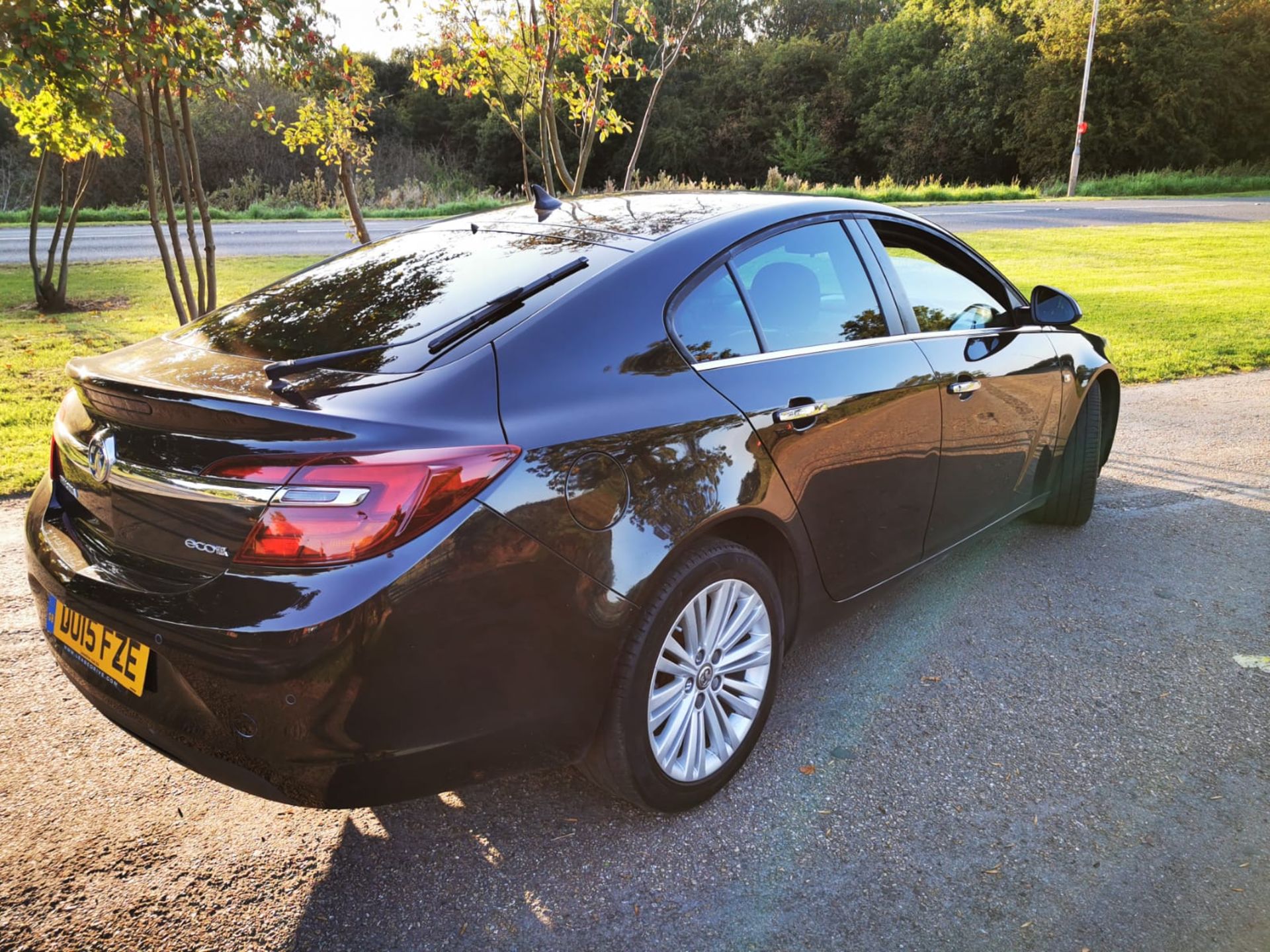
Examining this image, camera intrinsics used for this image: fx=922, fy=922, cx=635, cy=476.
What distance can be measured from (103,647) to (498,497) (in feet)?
3.36

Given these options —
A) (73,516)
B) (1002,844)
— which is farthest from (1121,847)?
(73,516)

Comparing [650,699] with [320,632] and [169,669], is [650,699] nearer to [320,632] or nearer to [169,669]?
[320,632]

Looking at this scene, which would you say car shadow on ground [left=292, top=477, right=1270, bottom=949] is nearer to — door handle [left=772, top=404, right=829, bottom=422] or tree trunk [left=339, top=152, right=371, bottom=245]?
door handle [left=772, top=404, right=829, bottom=422]

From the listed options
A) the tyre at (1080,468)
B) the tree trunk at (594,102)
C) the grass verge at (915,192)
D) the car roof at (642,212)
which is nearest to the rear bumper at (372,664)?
the car roof at (642,212)

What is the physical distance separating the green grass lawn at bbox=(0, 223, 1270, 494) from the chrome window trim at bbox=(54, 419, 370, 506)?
3.79 metres

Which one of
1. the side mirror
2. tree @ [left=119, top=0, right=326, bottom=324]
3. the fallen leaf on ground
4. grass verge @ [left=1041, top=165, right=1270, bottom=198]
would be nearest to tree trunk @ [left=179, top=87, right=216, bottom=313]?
tree @ [left=119, top=0, right=326, bottom=324]

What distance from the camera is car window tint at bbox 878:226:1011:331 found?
135 inches

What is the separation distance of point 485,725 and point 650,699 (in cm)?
49

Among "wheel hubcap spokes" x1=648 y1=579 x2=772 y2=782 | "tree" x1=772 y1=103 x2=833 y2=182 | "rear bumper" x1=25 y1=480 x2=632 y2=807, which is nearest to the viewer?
"rear bumper" x1=25 y1=480 x2=632 y2=807

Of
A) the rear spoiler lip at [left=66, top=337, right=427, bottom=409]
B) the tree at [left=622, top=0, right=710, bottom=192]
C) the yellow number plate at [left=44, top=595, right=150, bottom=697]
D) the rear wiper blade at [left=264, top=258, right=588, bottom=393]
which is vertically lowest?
the yellow number plate at [left=44, top=595, right=150, bottom=697]

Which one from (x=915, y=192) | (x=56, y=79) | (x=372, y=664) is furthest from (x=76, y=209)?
(x=915, y=192)

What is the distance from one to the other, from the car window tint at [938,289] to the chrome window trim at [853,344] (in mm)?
35

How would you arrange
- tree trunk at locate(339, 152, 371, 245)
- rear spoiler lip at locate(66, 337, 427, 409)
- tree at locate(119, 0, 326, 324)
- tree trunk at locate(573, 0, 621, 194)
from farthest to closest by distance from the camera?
tree trunk at locate(339, 152, 371, 245), tree trunk at locate(573, 0, 621, 194), tree at locate(119, 0, 326, 324), rear spoiler lip at locate(66, 337, 427, 409)

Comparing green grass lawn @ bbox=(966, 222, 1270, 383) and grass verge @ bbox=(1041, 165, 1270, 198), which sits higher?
grass verge @ bbox=(1041, 165, 1270, 198)
